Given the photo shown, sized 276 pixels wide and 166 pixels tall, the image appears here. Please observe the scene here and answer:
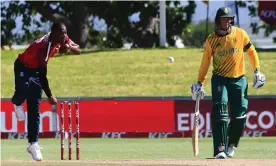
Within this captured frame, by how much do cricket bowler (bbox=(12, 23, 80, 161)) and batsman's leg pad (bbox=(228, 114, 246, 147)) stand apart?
→ 236cm

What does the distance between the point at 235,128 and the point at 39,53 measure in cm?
285

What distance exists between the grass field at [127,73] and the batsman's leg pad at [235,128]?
14859 millimetres

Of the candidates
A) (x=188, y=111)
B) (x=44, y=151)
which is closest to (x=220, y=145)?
(x=44, y=151)

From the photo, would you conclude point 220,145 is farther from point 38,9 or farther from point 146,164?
point 38,9

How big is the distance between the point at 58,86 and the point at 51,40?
711 inches

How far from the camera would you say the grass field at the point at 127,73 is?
27781 millimetres

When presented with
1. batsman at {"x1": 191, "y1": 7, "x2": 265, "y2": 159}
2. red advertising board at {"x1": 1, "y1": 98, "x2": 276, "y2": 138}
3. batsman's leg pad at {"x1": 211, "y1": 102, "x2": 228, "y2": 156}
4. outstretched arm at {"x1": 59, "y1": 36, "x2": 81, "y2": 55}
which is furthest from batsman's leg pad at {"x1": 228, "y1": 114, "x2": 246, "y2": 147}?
red advertising board at {"x1": 1, "y1": 98, "x2": 276, "y2": 138}

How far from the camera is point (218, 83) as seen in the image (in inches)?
446

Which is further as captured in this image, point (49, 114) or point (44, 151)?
point (49, 114)

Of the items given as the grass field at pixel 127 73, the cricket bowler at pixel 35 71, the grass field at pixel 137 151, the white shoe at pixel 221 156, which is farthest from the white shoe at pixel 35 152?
the grass field at pixel 127 73

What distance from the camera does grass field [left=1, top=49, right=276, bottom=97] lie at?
1094 inches

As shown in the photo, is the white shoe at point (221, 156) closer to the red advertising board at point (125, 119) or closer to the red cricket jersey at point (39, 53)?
the red cricket jersey at point (39, 53)

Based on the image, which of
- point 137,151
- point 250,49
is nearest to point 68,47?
point 250,49

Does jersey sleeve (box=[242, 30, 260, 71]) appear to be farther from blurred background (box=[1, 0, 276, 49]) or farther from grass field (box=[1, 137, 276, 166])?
blurred background (box=[1, 0, 276, 49])
